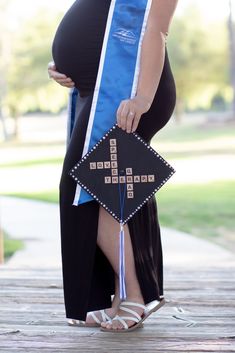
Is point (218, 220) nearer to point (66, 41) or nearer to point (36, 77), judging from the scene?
point (66, 41)

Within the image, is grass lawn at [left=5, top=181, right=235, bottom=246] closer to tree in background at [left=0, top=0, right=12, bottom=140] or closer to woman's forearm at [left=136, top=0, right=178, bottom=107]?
woman's forearm at [left=136, top=0, right=178, bottom=107]

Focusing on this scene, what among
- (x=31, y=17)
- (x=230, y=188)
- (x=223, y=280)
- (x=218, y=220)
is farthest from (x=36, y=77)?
(x=223, y=280)

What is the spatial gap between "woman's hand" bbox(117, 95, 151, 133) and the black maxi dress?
0.07m

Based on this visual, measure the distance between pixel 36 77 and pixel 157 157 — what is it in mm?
27930

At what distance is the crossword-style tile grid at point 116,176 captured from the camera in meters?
2.46

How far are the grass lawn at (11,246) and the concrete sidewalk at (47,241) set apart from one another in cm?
7

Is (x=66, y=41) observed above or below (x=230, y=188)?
above

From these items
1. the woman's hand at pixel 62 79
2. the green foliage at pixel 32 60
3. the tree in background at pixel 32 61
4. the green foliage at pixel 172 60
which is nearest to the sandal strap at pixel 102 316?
the woman's hand at pixel 62 79

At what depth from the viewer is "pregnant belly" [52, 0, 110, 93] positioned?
2506mm

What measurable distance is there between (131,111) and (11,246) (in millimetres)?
5689

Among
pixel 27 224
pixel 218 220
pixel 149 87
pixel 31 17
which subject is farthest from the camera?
pixel 31 17

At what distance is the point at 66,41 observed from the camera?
2.53 metres

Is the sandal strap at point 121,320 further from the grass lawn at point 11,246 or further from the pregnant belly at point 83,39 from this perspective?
the grass lawn at point 11,246

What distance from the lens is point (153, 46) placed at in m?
2.44
